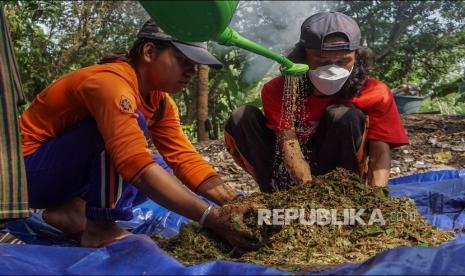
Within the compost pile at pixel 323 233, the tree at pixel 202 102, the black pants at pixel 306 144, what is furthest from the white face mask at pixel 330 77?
the tree at pixel 202 102

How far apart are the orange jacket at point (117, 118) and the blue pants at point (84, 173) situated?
0.06 m

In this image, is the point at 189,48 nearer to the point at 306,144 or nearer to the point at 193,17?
the point at 193,17

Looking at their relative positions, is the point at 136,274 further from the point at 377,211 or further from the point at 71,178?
the point at 377,211

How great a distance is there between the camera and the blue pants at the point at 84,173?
1916 mm

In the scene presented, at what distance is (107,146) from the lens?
1.82m

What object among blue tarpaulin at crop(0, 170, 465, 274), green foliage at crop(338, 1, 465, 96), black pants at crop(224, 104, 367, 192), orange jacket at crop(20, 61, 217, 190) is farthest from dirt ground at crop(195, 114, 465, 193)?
blue tarpaulin at crop(0, 170, 465, 274)

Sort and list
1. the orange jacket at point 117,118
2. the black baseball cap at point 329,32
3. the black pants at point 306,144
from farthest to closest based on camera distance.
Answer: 1. the black pants at point 306,144
2. the black baseball cap at point 329,32
3. the orange jacket at point 117,118

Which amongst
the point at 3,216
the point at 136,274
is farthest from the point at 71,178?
the point at 136,274

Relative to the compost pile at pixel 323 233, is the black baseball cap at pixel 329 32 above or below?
above

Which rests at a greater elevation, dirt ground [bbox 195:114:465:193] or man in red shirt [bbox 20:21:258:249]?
man in red shirt [bbox 20:21:258:249]

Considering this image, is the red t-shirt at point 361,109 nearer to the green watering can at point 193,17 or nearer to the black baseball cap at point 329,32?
the black baseball cap at point 329,32

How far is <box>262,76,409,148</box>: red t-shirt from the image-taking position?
2531 millimetres

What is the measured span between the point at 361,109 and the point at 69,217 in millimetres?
1384

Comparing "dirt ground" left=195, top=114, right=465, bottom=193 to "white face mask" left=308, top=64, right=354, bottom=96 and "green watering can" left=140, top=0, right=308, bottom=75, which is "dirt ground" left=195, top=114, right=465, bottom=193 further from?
"green watering can" left=140, top=0, right=308, bottom=75
